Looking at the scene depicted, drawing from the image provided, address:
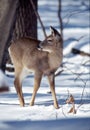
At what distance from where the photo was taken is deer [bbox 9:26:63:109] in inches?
298

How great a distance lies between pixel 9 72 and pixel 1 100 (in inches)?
172

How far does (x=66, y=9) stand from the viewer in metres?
23.8

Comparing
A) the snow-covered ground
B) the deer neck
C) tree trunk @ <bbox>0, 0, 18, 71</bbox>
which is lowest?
the snow-covered ground

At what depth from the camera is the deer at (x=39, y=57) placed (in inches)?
298

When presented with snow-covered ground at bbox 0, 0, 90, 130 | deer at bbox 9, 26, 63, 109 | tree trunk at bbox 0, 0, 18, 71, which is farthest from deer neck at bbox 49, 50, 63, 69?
tree trunk at bbox 0, 0, 18, 71

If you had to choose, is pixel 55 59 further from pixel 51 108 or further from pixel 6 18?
pixel 6 18

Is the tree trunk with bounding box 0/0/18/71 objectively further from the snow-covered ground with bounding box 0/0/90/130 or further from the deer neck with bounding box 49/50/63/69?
the deer neck with bounding box 49/50/63/69

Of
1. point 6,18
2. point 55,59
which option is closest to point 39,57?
point 55,59

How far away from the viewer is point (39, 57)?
764 cm

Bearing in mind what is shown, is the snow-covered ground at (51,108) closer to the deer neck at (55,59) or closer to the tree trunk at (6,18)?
the deer neck at (55,59)

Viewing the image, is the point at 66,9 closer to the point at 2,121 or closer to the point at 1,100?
the point at 1,100

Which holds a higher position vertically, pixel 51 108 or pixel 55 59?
pixel 55 59

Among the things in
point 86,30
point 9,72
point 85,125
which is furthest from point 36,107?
point 86,30

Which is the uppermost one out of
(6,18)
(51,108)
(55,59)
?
(6,18)
